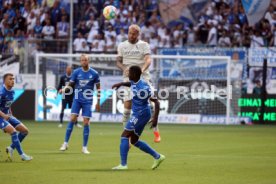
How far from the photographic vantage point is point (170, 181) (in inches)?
460

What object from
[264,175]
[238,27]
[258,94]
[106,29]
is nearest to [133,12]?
[106,29]

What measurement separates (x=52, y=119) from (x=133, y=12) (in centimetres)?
675

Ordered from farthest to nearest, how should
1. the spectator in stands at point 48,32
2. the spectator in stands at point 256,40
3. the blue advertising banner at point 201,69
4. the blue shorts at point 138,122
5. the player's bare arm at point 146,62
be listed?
the spectator in stands at point 48,32 < the spectator in stands at point 256,40 < the blue advertising banner at point 201,69 < the player's bare arm at point 146,62 < the blue shorts at point 138,122

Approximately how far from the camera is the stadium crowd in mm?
33656

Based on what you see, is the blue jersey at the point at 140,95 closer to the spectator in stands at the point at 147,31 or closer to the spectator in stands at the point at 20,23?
the spectator in stands at the point at 147,31

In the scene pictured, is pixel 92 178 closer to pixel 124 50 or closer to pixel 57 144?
pixel 124 50

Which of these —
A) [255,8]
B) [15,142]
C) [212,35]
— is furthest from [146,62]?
[212,35]

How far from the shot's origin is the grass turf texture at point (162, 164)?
12.1 meters

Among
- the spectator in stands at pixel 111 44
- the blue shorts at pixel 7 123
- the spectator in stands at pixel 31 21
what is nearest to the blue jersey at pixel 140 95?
the blue shorts at pixel 7 123

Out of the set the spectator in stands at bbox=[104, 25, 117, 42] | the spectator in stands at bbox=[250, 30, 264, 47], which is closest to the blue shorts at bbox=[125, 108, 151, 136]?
the spectator in stands at bbox=[250, 30, 264, 47]

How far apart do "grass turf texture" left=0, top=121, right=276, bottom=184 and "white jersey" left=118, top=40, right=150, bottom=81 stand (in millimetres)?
2098

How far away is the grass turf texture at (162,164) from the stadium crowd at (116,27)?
9.49 m

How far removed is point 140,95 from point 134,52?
4.70 metres

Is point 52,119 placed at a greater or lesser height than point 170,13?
lesser
